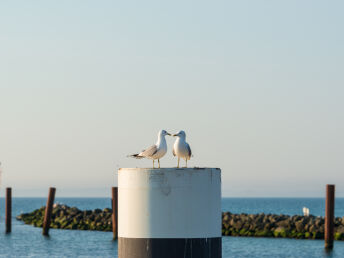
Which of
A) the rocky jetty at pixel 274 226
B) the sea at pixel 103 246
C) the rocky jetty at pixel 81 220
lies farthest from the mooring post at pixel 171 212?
the rocky jetty at pixel 81 220

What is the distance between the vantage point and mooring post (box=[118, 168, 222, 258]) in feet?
20.4

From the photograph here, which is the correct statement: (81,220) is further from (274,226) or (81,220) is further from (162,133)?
(162,133)

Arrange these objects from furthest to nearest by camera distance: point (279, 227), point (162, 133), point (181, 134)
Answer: point (279, 227), point (181, 134), point (162, 133)

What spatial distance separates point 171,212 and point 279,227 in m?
46.8

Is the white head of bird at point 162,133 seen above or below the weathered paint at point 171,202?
above

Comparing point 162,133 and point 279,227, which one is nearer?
point 162,133

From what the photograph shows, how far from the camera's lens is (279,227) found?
5203 centimetres

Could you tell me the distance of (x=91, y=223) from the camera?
6322 centimetres

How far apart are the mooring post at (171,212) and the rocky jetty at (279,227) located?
44.6 metres

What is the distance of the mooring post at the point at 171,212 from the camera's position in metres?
6.21

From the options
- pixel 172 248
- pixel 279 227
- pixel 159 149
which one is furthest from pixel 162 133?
pixel 279 227

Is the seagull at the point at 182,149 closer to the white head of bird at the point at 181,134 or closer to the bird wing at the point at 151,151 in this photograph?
the white head of bird at the point at 181,134

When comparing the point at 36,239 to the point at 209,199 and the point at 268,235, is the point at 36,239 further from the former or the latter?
the point at 209,199

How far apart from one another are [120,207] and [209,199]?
78cm
